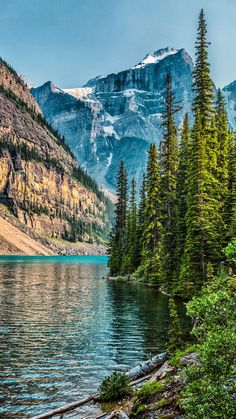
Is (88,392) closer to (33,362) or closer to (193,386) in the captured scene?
(33,362)

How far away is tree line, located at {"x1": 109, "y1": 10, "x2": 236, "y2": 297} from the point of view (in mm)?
37219

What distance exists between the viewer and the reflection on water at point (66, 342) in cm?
1591

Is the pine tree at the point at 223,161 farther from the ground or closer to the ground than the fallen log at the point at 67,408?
farther from the ground

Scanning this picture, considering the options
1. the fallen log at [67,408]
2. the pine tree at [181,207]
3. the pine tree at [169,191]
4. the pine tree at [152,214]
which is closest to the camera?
the fallen log at [67,408]

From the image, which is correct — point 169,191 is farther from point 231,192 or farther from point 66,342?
point 66,342

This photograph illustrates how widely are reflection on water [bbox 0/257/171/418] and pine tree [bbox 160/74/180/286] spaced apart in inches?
184

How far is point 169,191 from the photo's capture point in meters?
56.7

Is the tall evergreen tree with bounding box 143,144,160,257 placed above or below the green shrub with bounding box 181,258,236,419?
above

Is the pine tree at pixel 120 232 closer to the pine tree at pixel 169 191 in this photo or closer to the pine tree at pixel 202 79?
the pine tree at pixel 169 191

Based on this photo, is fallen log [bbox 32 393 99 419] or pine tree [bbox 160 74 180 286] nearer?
fallen log [bbox 32 393 99 419]

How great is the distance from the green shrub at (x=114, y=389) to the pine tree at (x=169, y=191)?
34.9 m

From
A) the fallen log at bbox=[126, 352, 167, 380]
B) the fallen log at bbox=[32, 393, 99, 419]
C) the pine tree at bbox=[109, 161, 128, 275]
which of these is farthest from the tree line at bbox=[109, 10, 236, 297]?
the fallen log at bbox=[32, 393, 99, 419]

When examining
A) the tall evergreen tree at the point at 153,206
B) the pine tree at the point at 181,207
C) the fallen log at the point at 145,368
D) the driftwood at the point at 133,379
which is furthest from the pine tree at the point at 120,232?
the driftwood at the point at 133,379

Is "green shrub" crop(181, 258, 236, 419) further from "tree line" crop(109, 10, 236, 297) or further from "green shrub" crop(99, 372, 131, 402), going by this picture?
"tree line" crop(109, 10, 236, 297)
